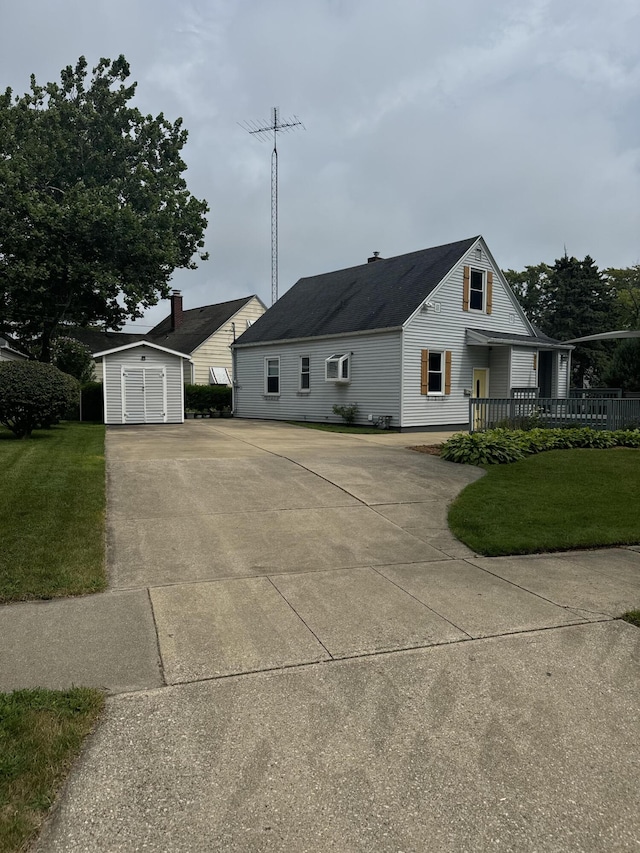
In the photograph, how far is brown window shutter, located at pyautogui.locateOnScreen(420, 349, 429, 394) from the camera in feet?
66.1

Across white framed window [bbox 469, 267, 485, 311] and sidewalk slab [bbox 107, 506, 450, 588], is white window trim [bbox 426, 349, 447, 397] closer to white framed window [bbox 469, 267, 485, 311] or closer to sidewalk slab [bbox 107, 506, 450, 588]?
white framed window [bbox 469, 267, 485, 311]

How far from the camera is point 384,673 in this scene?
3.56 meters

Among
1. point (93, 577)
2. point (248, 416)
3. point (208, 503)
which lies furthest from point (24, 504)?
point (248, 416)

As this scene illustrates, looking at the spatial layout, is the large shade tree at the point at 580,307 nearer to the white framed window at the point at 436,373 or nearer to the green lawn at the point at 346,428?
the white framed window at the point at 436,373

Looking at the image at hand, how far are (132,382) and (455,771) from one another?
20333 millimetres

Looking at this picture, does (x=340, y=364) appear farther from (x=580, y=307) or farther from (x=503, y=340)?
(x=580, y=307)

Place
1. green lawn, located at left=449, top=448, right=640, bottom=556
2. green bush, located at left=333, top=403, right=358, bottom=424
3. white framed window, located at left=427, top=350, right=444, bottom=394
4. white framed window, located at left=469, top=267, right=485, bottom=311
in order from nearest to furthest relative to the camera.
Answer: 1. green lawn, located at left=449, top=448, right=640, bottom=556
2. white framed window, located at left=427, top=350, right=444, bottom=394
3. green bush, located at left=333, top=403, right=358, bottom=424
4. white framed window, located at left=469, top=267, right=485, bottom=311

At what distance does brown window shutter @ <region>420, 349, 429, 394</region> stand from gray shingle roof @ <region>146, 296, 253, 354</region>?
1730 cm

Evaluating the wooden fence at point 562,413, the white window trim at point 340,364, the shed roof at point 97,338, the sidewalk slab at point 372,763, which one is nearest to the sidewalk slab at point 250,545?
the sidewalk slab at point 372,763

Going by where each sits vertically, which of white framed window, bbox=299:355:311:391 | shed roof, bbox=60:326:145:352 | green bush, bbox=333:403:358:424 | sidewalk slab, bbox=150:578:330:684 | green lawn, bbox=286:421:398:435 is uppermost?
shed roof, bbox=60:326:145:352

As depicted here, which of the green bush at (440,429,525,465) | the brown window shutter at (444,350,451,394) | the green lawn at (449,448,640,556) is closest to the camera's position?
the green lawn at (449,448,640,556)

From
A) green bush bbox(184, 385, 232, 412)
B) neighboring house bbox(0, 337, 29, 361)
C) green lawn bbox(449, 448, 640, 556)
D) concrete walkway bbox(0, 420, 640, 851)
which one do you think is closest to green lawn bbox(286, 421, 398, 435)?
green bush bbox(184, 385, 232, 412)

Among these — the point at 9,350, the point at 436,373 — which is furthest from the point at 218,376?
the point at 436,373

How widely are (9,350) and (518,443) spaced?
886 inches
